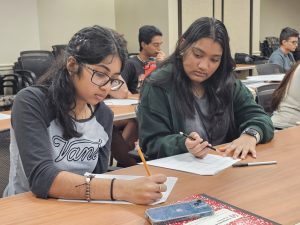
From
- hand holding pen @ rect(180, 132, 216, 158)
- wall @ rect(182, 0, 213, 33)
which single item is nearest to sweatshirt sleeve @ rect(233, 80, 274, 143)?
hand holding pen @ rect(180, 132, 216, 158)

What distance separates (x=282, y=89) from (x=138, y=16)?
4.75 metres

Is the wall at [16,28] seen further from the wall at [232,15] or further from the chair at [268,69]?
the chair at [268,69]

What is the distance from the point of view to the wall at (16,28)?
593 cm

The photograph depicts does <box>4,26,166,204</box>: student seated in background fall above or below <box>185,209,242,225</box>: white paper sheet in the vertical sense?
above

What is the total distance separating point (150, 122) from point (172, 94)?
0.57 ft

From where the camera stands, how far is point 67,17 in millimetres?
6672

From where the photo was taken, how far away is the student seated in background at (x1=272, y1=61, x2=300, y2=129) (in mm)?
2594

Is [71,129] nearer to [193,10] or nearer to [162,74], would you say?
[162,74]

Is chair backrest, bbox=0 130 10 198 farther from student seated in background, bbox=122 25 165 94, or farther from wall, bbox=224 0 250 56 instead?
wall, bbox=224 0 250 56

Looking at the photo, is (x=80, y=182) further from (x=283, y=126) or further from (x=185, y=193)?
(x=283, y=126)

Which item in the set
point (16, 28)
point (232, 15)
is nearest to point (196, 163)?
point (16, 28)

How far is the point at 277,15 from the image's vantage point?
9.45 meters

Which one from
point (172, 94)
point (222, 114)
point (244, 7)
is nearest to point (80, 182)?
point (172, 94)

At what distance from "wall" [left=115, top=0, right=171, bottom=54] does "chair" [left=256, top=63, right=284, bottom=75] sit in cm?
200
